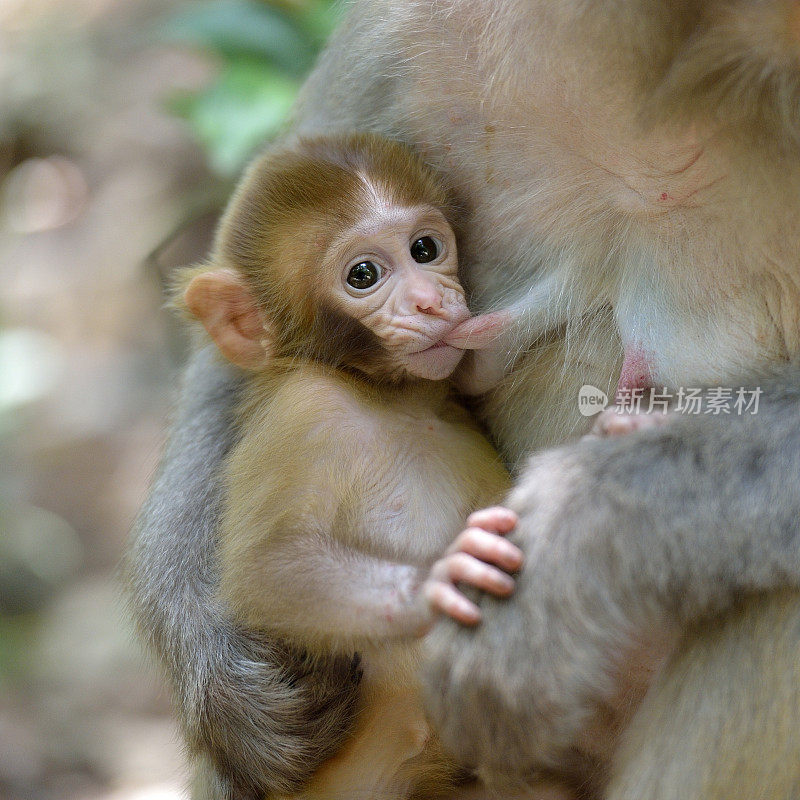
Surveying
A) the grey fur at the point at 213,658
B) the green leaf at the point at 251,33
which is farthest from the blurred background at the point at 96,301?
the grey fur at the point at 213,658

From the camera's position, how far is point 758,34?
158 cm

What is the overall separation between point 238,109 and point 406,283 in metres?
2.33

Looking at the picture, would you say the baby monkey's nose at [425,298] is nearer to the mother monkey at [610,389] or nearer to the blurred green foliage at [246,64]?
the mother monkey at [610,389]

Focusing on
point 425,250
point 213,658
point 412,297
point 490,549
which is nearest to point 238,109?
point 425,250

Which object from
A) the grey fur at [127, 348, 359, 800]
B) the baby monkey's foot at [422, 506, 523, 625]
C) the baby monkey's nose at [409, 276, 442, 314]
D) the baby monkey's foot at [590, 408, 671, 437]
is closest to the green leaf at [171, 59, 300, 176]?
the grey fur at [127, 348, 359, 800]

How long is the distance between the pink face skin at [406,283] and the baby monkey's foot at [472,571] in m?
0.41

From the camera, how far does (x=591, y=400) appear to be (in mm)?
1970

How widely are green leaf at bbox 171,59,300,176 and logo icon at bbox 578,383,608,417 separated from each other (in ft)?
7.21

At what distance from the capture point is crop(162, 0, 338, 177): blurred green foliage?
397 centimetres

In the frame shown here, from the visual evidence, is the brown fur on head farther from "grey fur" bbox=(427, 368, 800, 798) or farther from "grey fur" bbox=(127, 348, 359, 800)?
"grey fur" bbox=(427, 368, 800, 798)

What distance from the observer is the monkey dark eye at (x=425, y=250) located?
204 centimetres

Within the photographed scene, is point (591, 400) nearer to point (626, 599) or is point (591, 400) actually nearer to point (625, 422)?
point (625, 422)

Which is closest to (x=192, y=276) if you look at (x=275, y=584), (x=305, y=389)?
(x=305, y=389)

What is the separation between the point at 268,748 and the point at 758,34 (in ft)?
4.73
